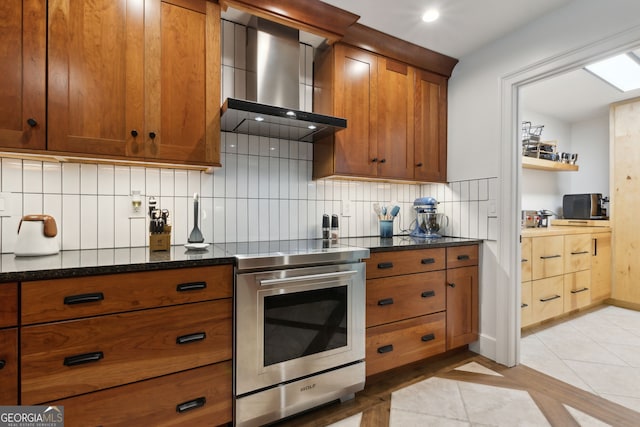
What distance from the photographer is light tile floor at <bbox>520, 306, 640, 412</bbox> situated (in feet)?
6.57

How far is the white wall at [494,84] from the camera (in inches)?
72.1

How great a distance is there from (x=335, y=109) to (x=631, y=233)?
3.94 meters

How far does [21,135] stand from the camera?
1378 mm

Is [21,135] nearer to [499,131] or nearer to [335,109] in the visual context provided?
[335,109]

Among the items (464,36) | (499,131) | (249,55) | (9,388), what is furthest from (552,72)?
(9,388)

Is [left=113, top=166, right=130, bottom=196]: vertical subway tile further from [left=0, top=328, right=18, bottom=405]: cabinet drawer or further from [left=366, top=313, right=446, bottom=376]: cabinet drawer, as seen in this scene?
[left=366, top=313, right=446, bottom=376]: cabinet drawer

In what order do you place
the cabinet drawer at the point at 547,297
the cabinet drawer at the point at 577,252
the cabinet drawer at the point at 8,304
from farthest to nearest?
the cabinet drawer at the point at 577,252
the cabinet drawer at the point at 547,297
the cabinet drawer at the point at 8,304

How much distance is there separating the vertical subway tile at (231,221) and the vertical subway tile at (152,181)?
43 centimetres

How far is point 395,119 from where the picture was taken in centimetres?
244

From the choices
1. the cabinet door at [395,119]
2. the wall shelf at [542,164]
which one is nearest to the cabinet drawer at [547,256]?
the wall shelf at [542,164]

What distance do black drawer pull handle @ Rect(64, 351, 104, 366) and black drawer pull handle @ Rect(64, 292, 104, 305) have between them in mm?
210

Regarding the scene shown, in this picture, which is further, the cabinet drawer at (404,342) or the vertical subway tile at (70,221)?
the cabinet drawer at (404,342)

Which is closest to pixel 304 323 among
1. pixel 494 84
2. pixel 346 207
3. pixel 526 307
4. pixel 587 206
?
pixel 346 207

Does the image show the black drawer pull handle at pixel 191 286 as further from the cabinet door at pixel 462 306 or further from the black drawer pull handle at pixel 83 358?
the cabinet door at pixel 462 306
